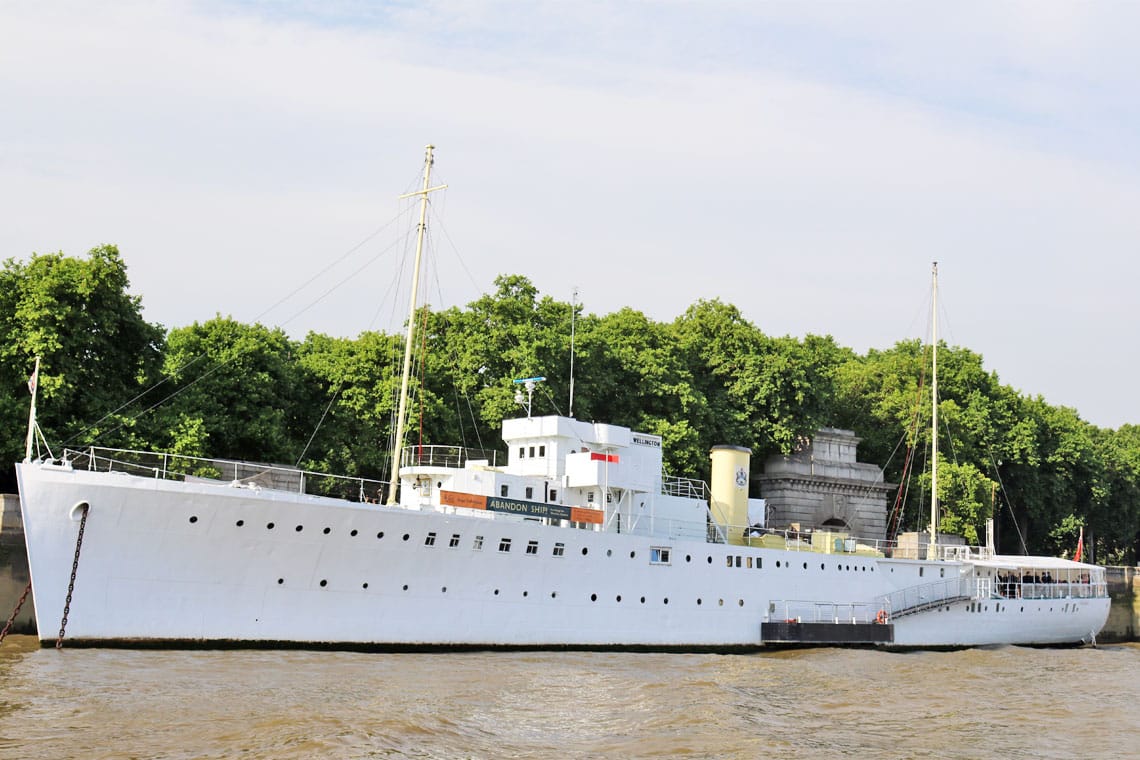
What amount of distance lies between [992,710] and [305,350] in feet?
108

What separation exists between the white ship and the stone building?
1489 centimetres

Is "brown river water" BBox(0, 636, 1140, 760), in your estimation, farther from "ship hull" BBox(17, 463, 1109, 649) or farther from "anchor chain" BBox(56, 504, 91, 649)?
"ship hull" BBox(17, 463, 1109, 649)

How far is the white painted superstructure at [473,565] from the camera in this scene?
25.6m

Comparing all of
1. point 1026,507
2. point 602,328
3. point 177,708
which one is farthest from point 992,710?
point 1026,507

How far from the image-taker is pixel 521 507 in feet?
100

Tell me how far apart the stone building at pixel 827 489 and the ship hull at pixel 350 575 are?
839 inches

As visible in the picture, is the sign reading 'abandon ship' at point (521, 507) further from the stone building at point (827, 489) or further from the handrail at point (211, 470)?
the stone building at point (827, 489)

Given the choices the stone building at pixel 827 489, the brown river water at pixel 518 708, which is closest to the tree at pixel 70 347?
the brown river water at pixel 518 708

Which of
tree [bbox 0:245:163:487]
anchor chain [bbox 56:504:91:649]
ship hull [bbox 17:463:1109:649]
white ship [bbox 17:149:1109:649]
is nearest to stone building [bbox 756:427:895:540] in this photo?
white ship [bbox 17:149:1109:649]

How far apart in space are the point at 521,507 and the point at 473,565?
6.67 ft

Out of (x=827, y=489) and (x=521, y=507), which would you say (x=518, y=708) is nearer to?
(x=521, y=507)

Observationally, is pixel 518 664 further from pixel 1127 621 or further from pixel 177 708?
pixel 1127 621

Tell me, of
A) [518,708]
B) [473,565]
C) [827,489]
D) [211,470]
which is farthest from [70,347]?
[827,489]

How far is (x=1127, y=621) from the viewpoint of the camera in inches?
2239
